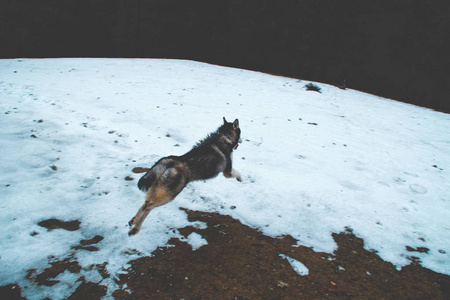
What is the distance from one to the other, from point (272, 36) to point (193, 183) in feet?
78.7

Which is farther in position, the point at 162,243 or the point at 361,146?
the point at 361,146

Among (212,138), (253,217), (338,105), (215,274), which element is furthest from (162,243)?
(338,105)

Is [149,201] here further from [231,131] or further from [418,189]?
[418,189]

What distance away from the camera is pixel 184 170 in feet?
12.6

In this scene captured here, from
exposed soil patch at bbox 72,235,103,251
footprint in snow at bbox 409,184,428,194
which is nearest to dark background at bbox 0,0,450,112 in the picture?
footprint in snow at bbox 409,184,428,194

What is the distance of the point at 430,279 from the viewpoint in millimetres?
3262

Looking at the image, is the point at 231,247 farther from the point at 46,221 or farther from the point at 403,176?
the point at 403,176

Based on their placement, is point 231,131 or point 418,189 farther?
point 418,189

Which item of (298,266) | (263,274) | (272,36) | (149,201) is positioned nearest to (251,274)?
(263,274)

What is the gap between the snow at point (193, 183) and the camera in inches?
136

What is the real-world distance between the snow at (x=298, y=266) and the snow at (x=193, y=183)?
519mm

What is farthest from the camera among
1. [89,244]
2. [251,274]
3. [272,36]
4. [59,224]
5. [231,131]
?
[272,36]

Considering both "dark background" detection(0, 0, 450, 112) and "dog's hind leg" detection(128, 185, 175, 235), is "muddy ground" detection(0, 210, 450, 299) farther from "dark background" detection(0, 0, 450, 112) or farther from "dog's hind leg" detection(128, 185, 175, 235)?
"dark background" detection(0, 0, 450, 112)

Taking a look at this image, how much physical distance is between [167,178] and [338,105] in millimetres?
10837
